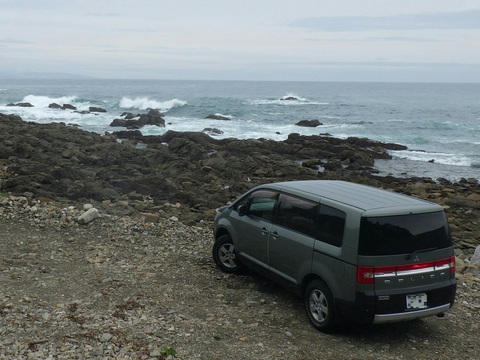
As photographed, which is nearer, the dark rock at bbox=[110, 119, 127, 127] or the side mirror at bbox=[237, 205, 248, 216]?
the side mirror at bbox=[237, 205, 248, 216]

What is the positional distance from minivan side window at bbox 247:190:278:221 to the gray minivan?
0.92 ft

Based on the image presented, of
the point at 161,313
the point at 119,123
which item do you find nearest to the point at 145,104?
the point at 119,123

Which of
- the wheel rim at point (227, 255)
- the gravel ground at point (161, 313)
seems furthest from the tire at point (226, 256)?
the gravel ground at point (161, 313)

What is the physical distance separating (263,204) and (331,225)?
1503mm

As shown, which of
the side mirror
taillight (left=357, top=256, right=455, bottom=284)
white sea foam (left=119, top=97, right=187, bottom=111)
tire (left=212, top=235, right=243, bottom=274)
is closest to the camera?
taillight (left=357, top=256, right=455, bottom=284)

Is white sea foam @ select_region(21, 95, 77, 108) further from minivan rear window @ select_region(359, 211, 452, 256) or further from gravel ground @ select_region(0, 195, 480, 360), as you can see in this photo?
minivan rear window @ select_region(359, 211, 452, 256)

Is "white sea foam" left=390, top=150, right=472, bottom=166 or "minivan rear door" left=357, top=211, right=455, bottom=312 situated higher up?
"minivan rear door" left=357, top=211, right=455, bottom=312

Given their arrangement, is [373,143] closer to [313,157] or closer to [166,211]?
[313,157]

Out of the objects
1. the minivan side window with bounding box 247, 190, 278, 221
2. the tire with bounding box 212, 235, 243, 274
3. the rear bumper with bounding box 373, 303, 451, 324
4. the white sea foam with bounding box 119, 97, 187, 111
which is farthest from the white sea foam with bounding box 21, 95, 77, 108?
the rear bumper with bounding box 373, 303, 451, 324

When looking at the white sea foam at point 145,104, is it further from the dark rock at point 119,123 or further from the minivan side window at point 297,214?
the minivan side window at point 297,214

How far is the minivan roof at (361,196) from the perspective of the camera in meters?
6.28

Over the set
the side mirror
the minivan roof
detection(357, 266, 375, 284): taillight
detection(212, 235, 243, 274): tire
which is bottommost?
detection(212, 235, 243, 274): tire

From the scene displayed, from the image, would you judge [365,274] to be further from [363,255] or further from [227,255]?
[227,255]

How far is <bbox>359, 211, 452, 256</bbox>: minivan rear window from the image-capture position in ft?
20.0
